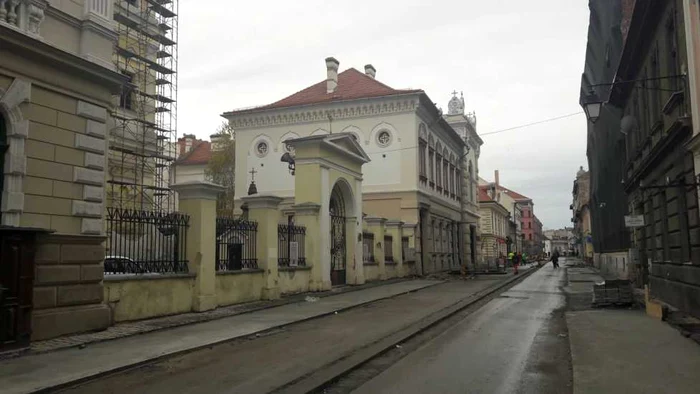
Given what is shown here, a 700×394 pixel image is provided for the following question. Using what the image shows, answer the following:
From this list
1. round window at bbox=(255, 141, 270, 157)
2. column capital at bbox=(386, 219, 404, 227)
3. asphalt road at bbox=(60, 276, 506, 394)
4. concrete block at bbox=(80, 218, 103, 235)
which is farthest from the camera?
round window at bbox=(255, 141, 270, 157)

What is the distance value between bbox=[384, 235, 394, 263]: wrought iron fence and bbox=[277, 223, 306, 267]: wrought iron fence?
30.1 feet

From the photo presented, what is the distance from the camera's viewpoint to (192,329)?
11.3 metres

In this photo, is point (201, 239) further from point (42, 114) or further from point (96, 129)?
point (42, 114)

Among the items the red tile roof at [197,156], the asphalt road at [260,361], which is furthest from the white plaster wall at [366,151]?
the asphalt road at [260,361]

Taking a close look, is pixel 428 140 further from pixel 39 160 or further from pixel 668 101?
pixel 39 160

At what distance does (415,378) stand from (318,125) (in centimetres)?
3003

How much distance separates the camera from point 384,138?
34688mm

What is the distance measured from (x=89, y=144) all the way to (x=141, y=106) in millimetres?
17779

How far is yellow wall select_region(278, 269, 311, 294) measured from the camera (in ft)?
60.0

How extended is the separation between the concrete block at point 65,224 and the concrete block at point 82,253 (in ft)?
0.97

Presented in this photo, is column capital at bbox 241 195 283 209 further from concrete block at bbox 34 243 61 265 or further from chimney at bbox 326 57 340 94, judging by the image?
chimney at bbox 326 57 340 94

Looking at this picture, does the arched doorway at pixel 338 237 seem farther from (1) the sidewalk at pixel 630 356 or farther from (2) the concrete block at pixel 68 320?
(2) the concrete block at pixel 68 320

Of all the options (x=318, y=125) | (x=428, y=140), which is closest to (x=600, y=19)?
(x=428, y=140)

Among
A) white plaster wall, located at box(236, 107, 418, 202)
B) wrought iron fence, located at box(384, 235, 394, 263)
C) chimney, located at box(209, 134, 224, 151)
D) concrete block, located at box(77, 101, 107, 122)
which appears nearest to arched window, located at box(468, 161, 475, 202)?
white plaster wall, located at box(236, 107, 418, 202)
